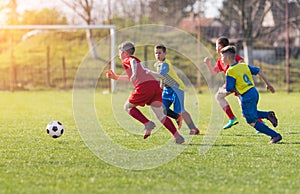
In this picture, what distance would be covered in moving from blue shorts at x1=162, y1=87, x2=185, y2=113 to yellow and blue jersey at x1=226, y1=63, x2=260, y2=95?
1.50 metres

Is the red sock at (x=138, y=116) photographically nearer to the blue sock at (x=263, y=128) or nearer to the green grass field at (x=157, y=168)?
the green grass field at (x=157, y=168)

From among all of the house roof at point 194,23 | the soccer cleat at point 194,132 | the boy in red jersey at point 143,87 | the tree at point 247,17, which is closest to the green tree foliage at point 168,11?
the house roof at point 194,23

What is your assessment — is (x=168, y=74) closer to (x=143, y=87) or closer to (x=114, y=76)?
(x=143, y=87)

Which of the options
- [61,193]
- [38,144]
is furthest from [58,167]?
[38,144]

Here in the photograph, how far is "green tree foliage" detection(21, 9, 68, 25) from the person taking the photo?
29938mm

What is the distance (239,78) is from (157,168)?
2559 millimetres

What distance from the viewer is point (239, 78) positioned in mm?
8727

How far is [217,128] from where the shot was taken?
1110 cm

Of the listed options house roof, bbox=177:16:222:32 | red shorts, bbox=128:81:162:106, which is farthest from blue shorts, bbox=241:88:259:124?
house roof, bbox=177:16:222:32

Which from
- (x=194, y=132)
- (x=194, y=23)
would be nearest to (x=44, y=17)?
(x=194, y=23)

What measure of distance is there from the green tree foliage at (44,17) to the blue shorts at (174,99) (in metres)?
20.1

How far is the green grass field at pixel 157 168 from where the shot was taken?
5.70 meters

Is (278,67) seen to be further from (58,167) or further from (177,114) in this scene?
(58,167)

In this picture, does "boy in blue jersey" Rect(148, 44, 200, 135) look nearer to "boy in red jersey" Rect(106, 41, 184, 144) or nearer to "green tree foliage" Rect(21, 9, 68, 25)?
"boy in red jersey" Rect(106, 41, 184, 144)
